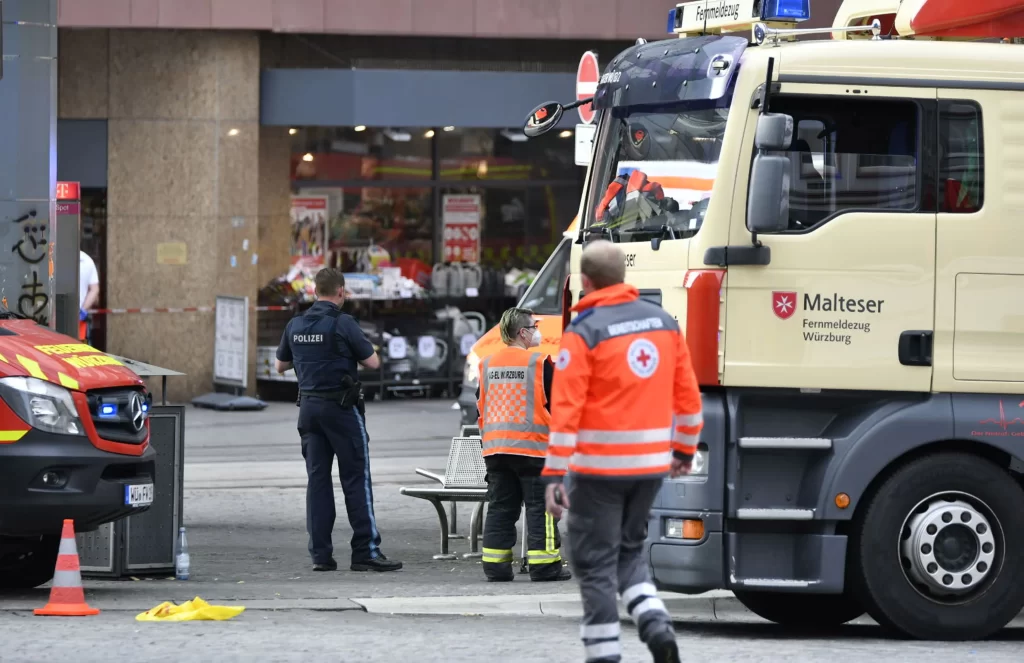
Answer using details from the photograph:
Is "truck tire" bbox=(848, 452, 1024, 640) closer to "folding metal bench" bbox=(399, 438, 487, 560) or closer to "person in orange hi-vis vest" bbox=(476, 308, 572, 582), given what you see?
"person in orange hi-vis vest" bbox=(476, 308, 572, 582)

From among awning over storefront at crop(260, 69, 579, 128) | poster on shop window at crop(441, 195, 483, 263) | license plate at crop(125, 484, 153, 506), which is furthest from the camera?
poster on shop window at crop(441, 195, 483, 263)

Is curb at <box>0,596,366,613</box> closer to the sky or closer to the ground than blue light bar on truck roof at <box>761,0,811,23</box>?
closer to the ground

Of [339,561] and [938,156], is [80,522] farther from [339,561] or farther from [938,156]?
[938,156]

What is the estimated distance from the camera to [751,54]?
8320 millimetres

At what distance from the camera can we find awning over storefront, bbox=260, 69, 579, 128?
808 inches

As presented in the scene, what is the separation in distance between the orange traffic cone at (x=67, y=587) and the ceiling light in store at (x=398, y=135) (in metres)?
13.5

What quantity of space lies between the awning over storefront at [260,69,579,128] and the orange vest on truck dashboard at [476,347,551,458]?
1079 cm

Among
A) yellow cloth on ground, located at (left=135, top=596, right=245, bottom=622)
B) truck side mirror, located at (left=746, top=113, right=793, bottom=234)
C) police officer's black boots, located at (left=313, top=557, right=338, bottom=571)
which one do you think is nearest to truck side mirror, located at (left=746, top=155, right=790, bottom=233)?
truck side mirror, located at (left=746, top=113, right=793, bottom=234)

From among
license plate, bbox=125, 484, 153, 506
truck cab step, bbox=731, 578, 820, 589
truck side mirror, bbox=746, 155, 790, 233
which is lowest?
truck cab step, bbox=731, 578, 820, 589

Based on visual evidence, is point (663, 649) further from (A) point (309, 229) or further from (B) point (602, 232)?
(A) point (309, 229)

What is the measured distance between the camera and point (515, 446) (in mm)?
10203

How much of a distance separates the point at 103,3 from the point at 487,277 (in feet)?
18.5

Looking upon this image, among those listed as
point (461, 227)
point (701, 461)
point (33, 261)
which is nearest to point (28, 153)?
point (33, 261)

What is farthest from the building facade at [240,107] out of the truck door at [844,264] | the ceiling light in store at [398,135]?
the truck door at [844,264]
